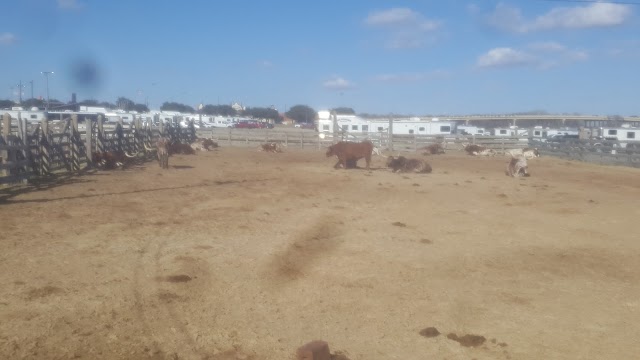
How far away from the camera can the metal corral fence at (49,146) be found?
15359 mm

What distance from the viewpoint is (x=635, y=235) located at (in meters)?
10.8

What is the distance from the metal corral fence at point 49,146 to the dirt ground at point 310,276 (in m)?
1.48

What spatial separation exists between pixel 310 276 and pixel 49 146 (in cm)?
1347

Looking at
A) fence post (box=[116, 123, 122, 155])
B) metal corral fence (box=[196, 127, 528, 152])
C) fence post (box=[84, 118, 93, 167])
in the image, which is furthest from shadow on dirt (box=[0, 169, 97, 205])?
metal corral fence (box=[196, 127, 528, 152])

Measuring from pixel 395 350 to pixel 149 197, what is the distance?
9899 mm

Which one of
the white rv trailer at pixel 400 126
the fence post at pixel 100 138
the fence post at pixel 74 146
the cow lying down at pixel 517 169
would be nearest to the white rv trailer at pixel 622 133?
the white rv trailer at pixel 400 126

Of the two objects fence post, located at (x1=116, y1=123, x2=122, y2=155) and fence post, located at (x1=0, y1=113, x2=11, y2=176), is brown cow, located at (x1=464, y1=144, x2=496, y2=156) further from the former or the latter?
fence post, located at (x1=0, y1=113, x2=11, y2=176)

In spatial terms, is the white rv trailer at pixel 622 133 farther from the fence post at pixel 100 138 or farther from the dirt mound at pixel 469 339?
the dirt mound at pixel 469 339

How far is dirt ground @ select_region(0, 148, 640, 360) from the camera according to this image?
550 cm

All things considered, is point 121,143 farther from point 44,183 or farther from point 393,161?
point 393,161

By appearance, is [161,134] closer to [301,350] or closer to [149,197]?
[149,197]

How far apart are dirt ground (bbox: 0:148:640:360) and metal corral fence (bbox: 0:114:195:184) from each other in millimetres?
1483

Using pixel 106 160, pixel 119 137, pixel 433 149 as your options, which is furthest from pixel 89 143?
pixel 433 149

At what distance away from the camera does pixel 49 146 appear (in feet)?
59.3
